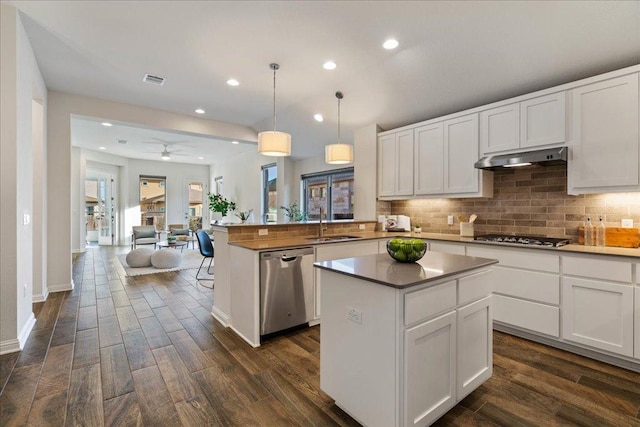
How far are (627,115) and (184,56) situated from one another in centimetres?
426

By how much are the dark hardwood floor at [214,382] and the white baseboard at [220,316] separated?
0.18 ft

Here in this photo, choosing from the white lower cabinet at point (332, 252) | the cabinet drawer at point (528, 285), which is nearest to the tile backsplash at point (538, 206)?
the cabinet drawer at point (528, 285)

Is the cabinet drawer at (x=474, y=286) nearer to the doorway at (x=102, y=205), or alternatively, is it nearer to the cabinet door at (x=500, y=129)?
the cabinet door at (x=500, y=129)

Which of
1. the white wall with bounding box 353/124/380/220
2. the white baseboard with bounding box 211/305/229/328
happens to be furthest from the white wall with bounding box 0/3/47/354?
the white wall with bounding box 353/124/380/220

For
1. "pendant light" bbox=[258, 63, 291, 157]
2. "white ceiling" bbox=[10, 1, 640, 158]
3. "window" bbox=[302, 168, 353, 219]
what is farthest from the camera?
"window" bbox=[302, 168, 353, 219]

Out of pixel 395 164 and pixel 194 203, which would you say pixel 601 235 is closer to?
pixel 395 164

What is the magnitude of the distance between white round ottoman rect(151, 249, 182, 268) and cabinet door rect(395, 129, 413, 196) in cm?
444

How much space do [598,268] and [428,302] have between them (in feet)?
6.32

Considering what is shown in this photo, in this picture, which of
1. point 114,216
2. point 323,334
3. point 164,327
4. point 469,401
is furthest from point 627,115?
point 114,216

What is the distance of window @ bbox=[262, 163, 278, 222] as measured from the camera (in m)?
7.81

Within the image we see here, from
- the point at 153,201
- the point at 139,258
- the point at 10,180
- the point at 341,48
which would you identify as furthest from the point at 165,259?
the point at 153,201

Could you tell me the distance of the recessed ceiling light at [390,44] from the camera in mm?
2957

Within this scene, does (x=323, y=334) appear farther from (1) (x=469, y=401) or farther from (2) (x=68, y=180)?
(2) (x=68, y=180)

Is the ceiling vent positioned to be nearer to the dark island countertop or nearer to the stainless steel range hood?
the dark island countertop
